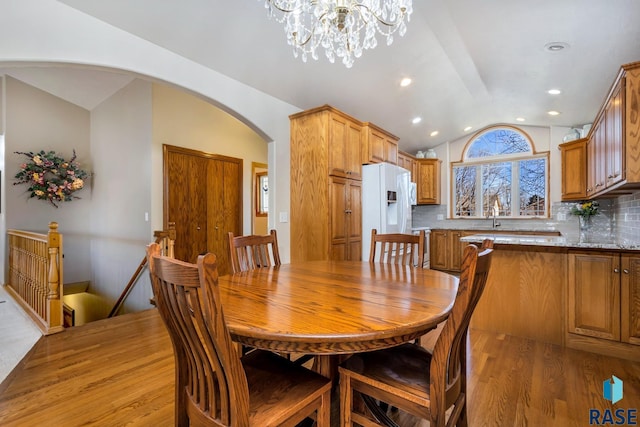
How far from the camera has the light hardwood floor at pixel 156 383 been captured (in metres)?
1.59

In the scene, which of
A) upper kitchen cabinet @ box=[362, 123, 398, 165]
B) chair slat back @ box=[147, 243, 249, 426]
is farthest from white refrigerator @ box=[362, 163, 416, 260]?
chair slat back @ box=[147, 243, 249, 426]

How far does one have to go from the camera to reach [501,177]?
19.1 feet

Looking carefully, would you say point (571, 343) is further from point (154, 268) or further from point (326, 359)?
point (154, 268)

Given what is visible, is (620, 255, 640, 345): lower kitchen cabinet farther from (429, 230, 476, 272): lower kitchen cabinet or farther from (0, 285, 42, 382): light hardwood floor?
(0, 285, 42, 382): light hardwood floor

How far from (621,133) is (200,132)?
187 inches

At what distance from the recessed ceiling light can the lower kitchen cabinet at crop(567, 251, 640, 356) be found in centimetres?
199

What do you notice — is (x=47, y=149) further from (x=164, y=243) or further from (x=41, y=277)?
(x=164, y=243)

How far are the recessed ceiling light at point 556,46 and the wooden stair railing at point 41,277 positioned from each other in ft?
16.2

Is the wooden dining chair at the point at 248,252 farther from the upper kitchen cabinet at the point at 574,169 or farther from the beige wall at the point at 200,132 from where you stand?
the upper kitchen cabinet at the point at 574,169

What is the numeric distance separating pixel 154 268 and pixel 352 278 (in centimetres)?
99

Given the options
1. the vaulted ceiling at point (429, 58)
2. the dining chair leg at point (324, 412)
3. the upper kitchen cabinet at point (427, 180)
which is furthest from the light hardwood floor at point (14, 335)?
the upper kitchen cabinet at point (427, 180)

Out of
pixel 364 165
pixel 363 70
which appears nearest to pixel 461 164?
pixel 364 165

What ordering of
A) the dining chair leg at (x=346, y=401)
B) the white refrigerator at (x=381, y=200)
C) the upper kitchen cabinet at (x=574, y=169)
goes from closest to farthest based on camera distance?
the dining chair leg at (x=346, y=401) → the white refrigerator at (x=381, y=200) → the upper kitchen cabinet at (x=574, y=169)

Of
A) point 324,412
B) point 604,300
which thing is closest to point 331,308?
point 324,412
